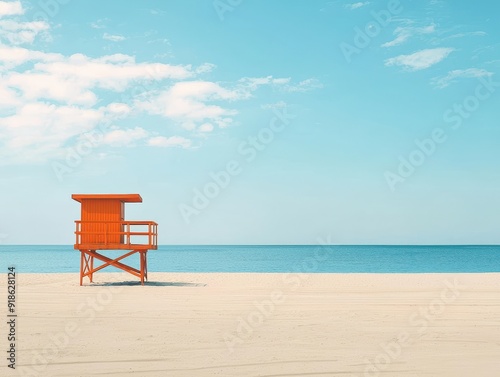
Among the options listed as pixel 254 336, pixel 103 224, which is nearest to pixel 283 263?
Answer: pixel 103 224

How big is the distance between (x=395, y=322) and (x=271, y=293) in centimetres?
613

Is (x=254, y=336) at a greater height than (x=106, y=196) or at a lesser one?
lesser

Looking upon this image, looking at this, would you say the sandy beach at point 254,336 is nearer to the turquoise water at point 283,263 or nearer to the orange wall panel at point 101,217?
the orange wall panel at point 101,217

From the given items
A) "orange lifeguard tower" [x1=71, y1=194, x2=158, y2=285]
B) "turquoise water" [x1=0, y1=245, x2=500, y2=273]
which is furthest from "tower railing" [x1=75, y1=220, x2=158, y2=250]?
"turquoise water" [x1=0, y1=245, x2=500, y2=273]

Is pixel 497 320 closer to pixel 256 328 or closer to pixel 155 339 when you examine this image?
pixel 256 328

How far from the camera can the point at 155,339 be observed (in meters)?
9.01

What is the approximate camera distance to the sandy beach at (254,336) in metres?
7.35

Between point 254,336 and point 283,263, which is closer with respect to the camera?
point 254,336

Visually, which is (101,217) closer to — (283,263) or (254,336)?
(254,336)

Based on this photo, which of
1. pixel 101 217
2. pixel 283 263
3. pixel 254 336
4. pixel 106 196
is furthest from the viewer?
pixel 283 263

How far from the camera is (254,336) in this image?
9.36 meters

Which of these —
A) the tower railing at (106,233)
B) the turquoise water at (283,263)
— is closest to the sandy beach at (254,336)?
the tower railing at (106,233)

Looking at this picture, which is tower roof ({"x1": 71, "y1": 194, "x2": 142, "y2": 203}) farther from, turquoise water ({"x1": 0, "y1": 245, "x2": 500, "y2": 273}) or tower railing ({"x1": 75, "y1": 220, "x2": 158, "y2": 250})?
turquoise water ({"x1": 0, "y1": 245, "x2": 500, "y2": 273})

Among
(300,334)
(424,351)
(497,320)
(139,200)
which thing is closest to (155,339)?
(300,334)
